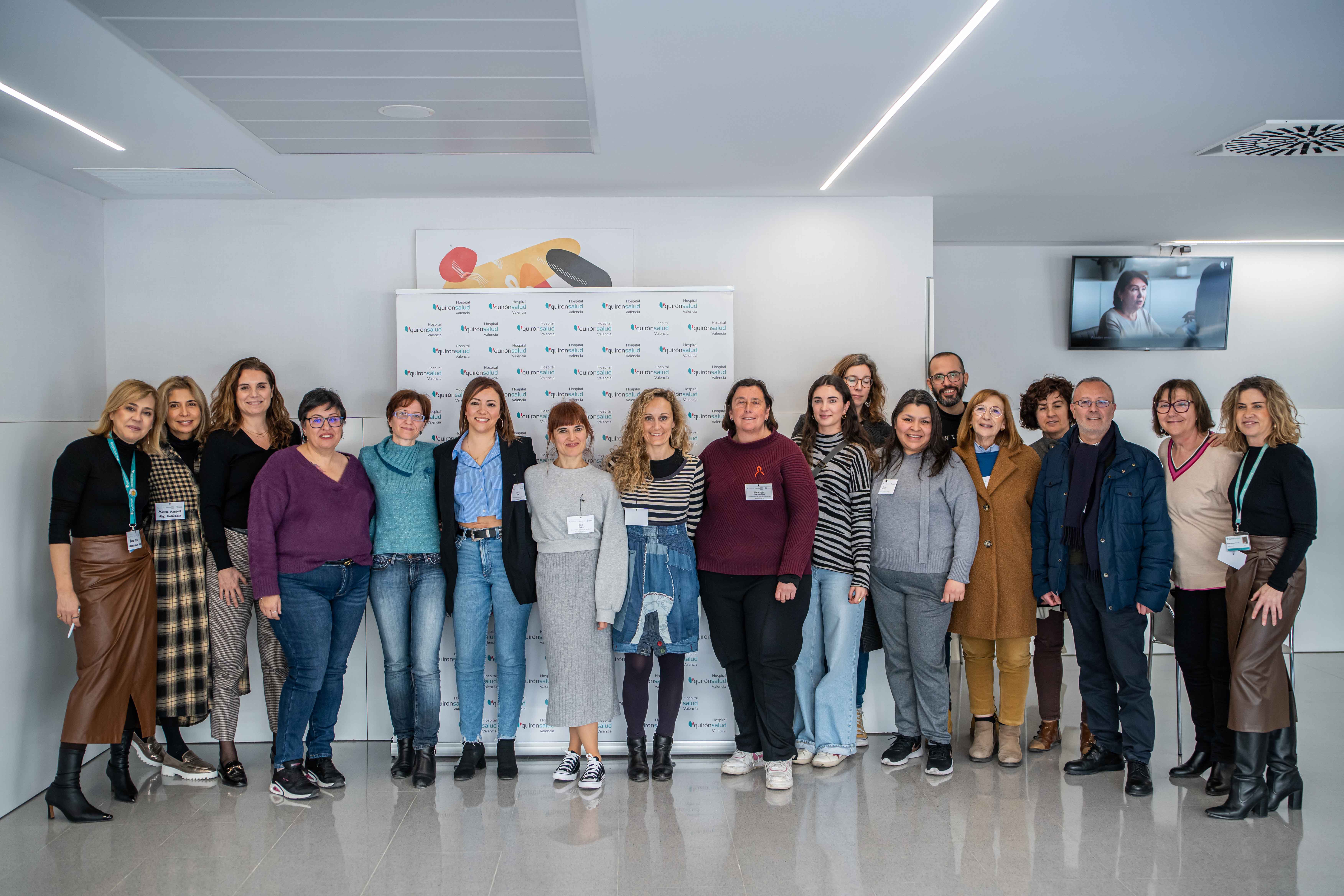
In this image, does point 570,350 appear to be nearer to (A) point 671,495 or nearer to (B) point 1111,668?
(A) point 671,495

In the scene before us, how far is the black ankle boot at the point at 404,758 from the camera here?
377 cm

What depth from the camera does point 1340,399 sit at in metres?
6.27

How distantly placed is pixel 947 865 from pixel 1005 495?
1.58 m

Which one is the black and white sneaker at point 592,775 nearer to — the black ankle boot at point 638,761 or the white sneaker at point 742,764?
the black ankle boot at point 638,761

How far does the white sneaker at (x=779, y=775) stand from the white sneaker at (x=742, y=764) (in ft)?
0.31

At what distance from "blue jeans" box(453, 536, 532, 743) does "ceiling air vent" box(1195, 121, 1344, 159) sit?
3739mm

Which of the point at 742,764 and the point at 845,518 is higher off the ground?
the point at 845,518

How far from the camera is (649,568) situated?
11.7 ft

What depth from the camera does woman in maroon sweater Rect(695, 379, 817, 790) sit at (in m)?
3.49

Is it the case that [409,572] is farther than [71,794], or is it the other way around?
[409,572]

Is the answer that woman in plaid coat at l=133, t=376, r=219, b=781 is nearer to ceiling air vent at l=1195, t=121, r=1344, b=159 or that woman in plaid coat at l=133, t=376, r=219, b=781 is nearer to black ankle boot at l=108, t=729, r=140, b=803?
black ankle boot at l=108, t=729, r=140, b=803

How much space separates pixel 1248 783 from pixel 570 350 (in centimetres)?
354

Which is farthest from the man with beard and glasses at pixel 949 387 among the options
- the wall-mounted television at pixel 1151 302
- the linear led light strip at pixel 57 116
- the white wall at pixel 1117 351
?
the linear led light strip at pixel 57 116

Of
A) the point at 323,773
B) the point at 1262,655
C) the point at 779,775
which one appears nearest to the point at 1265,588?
the point at 1262,655
